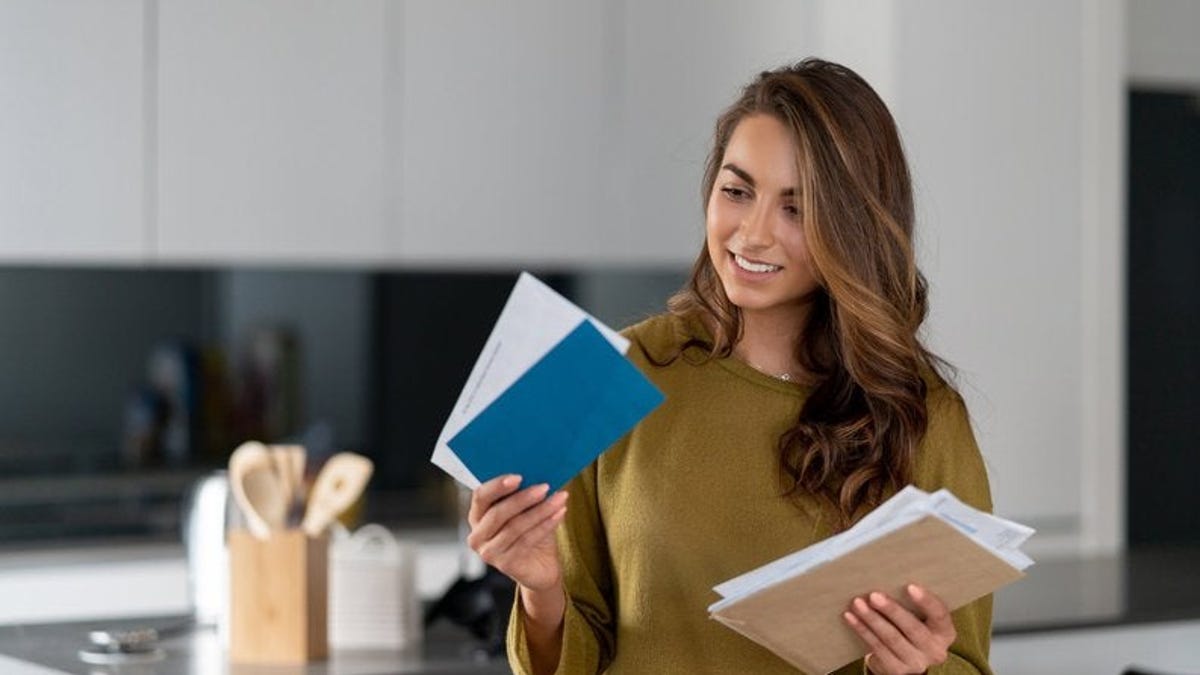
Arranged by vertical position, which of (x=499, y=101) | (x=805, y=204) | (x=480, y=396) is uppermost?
(x=499, y=101)

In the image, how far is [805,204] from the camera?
1.90m

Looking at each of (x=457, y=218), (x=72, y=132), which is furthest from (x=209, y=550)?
(x=457, y=218)

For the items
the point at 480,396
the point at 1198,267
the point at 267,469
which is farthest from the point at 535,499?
the point at 1198,267

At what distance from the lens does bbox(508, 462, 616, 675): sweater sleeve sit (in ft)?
6.49

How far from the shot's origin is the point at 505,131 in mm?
4586

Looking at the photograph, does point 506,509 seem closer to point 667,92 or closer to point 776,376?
point 776,376

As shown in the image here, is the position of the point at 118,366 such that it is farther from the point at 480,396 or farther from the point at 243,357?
the point at 480,396

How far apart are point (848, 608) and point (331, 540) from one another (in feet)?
3.20

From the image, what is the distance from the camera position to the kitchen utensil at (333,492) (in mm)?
2480

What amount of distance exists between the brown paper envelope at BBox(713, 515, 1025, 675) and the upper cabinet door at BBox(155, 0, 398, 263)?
2.66 m

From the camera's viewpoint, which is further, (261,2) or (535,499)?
(261,2)

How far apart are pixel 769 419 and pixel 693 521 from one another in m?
0.13

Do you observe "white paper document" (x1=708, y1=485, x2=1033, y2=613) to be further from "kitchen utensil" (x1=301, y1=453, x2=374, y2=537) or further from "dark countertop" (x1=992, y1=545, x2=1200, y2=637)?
"dark countertop" (x1=992, y1=545, x2=1200, y2=637)

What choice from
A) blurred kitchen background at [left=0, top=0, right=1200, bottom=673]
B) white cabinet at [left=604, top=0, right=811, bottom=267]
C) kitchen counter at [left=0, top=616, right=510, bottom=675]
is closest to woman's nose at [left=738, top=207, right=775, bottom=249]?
kitchen counter at [left=0, top=616, right=510, bottom=675]
